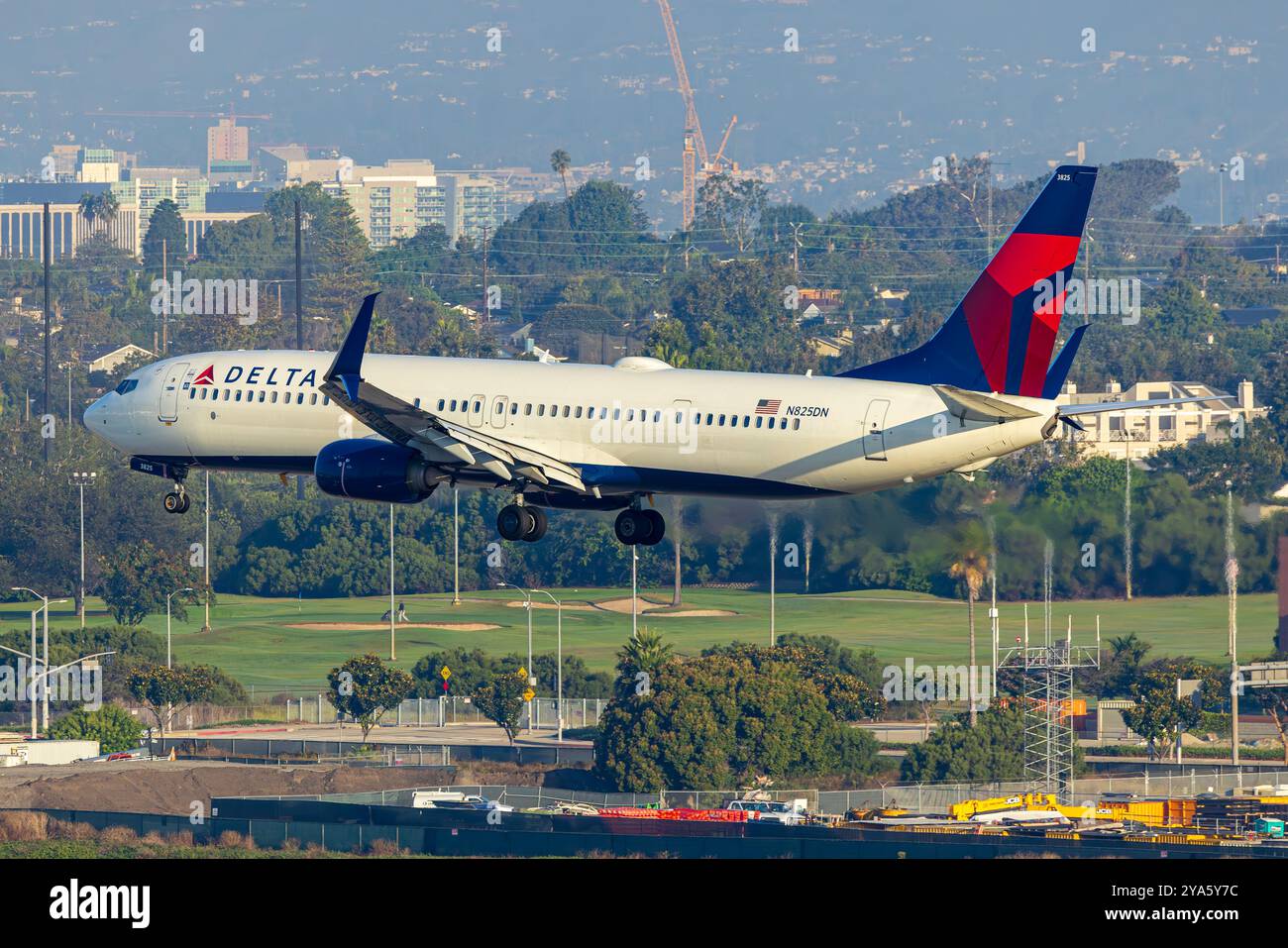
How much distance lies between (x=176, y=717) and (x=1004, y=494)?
98.2m

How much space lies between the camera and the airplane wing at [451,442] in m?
62.6

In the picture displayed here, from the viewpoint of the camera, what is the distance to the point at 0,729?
16225cm

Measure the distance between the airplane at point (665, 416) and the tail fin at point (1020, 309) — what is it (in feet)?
0.15

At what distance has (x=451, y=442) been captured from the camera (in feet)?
212

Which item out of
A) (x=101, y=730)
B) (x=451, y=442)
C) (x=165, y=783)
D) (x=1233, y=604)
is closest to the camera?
(x=451, y=442)

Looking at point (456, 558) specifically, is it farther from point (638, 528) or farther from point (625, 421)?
point (625, 421)

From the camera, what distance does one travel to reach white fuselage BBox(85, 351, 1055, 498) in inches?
2400

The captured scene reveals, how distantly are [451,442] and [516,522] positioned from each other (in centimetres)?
328

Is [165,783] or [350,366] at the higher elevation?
[350,366]

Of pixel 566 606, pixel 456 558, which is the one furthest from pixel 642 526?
pixel 456 558

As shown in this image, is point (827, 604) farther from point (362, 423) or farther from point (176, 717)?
point (362, 423)

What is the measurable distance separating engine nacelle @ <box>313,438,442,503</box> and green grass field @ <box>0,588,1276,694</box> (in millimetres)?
85827

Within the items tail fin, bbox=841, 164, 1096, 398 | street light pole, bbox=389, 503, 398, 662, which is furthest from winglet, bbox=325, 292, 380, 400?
street light pole, bbox=389, 503, 398, 662
